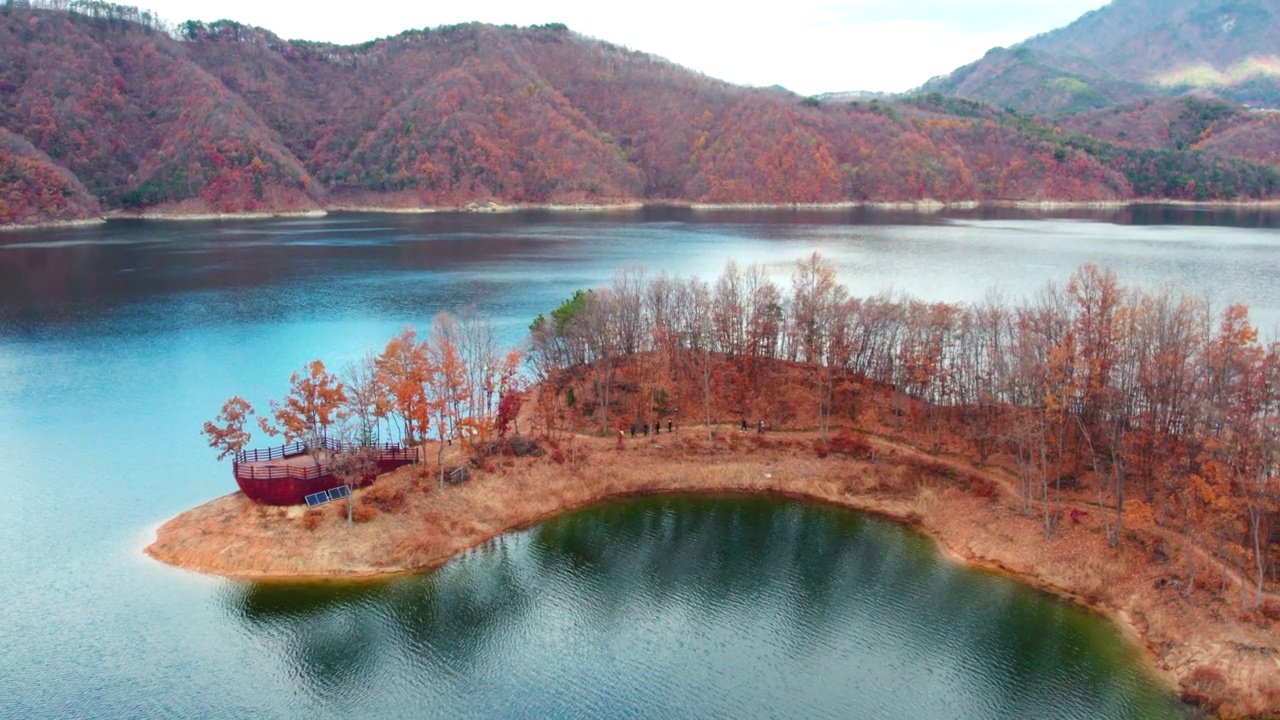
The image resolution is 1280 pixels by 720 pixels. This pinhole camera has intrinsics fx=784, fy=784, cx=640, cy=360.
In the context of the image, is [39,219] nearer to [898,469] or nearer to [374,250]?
[374,250]

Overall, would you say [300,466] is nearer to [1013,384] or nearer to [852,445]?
[852,445]

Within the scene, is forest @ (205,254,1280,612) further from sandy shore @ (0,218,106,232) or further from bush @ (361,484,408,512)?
sandy shore @ (0,218,106,232)

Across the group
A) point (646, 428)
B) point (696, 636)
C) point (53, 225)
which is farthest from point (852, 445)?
point (53, 225)

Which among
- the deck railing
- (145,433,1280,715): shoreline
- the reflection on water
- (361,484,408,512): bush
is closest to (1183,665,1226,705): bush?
(145,433,1280,715): shoreline

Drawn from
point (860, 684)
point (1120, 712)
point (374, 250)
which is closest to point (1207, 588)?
point (1120, 712)

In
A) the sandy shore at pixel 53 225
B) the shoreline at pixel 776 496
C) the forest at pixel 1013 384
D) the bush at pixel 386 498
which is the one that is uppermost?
the sandy shore at pixel 53 225

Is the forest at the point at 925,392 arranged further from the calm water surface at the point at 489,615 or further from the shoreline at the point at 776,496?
the calm water surface at the point at 489,615

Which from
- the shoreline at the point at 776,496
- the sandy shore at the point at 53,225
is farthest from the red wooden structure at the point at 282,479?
the sandy shore at the point at 53,225
